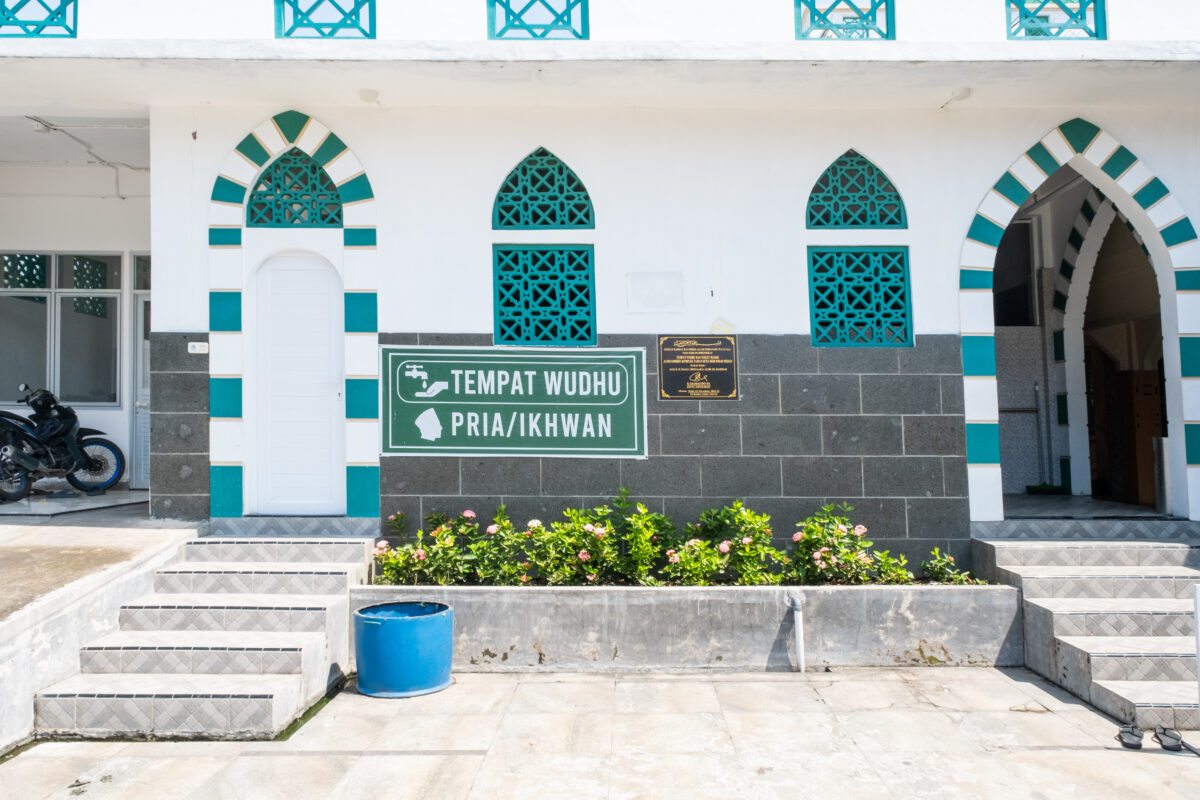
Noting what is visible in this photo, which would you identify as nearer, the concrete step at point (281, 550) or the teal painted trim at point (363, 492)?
the concrete step at point (281, 550)

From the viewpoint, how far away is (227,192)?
6195 millimetres

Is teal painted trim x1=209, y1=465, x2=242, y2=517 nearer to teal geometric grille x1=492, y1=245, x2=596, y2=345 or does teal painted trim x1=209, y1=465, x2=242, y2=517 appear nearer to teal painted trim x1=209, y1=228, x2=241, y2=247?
teal painted trim x1=209, y1=228, x2=241, y2=247

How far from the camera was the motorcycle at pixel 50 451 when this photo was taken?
7.29 meters


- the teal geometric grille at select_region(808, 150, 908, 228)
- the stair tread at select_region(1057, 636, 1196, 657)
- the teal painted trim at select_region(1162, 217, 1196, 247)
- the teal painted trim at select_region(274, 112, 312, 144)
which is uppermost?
the teal painted trim at select_region(274, 112, 312, 144)

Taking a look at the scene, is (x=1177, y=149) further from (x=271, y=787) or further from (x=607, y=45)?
(x=271, y=787)

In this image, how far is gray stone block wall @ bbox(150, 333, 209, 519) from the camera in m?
6.11

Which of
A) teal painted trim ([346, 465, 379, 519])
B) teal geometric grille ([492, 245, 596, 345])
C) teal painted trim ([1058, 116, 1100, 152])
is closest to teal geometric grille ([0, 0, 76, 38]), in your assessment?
teal geometric grille ([492, 245, 596, 345])

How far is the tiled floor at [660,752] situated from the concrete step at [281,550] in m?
1.10

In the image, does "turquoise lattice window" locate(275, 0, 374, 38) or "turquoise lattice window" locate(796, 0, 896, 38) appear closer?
"turquoise lattice window" locate(275, 0, 374, 38)

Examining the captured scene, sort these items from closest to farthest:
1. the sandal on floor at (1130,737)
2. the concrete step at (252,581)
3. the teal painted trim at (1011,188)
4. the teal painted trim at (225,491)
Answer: the sandal on floor at (1130,737) → the concrete step at (252,581) → the teal painted trim at (225,491) → the teal painted trim at (1011,188)

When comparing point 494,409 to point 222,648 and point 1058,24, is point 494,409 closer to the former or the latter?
point 222,648

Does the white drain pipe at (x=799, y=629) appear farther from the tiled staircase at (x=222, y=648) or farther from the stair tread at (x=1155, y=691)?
the tiled staircase at (x=222, y=648)

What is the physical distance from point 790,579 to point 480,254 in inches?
128

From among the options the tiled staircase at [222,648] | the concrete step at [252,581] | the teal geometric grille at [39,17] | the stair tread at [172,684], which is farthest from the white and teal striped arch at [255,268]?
the stair tread at [172,684]
